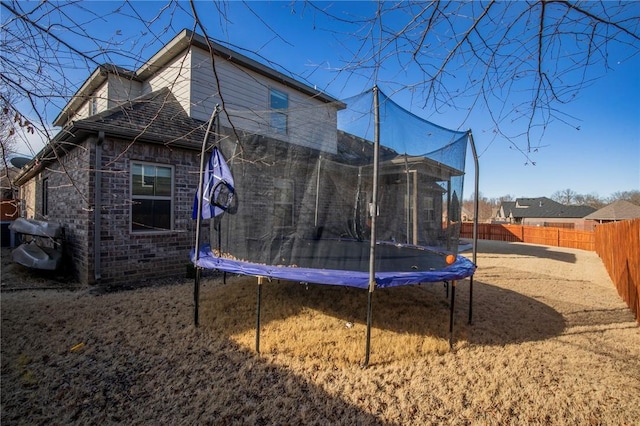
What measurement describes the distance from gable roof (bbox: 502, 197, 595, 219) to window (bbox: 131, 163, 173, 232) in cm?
4136

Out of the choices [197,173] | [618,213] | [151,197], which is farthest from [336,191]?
[618,213]

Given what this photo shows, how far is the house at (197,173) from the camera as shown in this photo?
3168mm

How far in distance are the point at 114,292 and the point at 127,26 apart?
395 centimetres

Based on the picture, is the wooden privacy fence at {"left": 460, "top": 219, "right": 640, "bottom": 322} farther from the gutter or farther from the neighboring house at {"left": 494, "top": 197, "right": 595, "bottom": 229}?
the neighboring house at {"left": 494, "top": 197, "right": 595, "bottom": 229}

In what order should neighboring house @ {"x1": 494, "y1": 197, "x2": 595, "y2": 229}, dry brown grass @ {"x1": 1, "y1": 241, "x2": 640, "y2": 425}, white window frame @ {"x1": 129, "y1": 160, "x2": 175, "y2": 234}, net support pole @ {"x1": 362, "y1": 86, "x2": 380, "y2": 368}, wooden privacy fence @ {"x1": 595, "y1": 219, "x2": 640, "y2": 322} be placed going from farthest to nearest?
neighboring house @ {"x1": 494, "y1": 197, "x2": 595, "y2": 229} → white window frame @ {"x1": 129, "y1": 160, "x2": 175, "y2": 234} → wooden privacy fence @ {"x1": 595, "y1": 219, "x2": 640, "y2": 322} → net support pole @ {"x1": 362, "y1": 86, "x2": 380, "y2": 368} → dry brown grass @ {"x1": 1, "y1": 241, "x2": 640, "y2": 425}

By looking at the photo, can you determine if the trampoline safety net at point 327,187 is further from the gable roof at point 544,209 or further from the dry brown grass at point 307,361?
the gable roof at point 544,209

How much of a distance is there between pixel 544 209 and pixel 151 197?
4302 cm

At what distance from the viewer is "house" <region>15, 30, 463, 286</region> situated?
3.17 m

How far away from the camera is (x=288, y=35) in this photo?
2070 mm

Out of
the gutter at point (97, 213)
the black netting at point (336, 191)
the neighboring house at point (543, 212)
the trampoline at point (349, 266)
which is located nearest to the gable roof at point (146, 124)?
the gutter at point (97, 213)

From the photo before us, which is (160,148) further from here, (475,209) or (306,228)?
(475,209)

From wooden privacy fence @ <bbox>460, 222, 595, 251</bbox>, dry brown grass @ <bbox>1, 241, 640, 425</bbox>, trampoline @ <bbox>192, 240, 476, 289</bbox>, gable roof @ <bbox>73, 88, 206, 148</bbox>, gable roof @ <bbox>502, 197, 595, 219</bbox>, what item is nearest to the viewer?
dry brown grass @ <bbox>1, 241, 640, 425</bbox>

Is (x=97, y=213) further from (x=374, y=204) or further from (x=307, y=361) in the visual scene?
(x=374, y=204)

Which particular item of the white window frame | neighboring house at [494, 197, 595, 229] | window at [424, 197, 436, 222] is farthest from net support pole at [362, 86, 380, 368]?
neighboring house at [494, 197, 595, 229]
